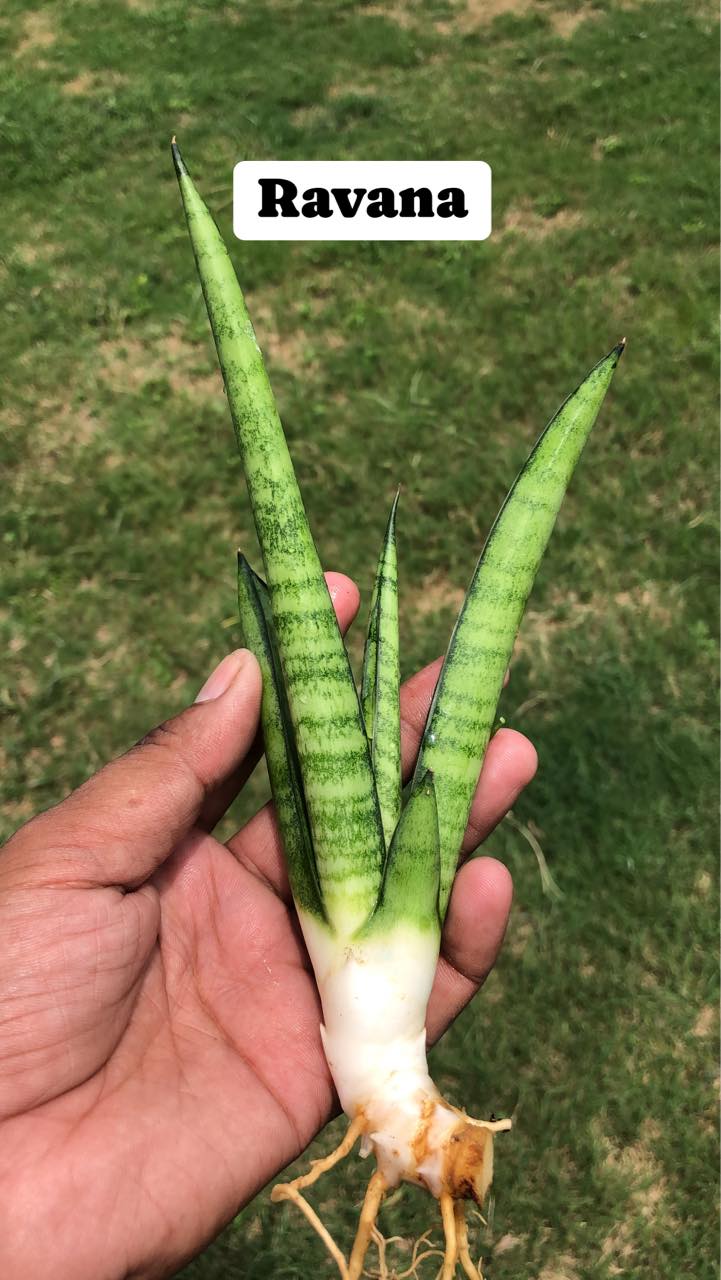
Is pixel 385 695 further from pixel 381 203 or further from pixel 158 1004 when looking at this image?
pixel 381 203

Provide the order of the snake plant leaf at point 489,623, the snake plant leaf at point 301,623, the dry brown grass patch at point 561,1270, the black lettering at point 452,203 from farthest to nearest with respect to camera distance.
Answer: the black lettering at point 452,203 < the dry brown grass patch at point 561,1270 < the snake plant leaf at point 489,623 < the snake plant leaf at point 301,623

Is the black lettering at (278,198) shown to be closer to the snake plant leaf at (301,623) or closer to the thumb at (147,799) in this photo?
the snake plant leaf at (301,623)

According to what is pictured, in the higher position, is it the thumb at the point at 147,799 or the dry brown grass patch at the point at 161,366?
the thumb at the point at 147,799

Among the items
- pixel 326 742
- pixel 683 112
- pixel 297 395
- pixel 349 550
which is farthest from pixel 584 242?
pixel 326 742

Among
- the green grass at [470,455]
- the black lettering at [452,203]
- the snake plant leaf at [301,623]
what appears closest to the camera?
the snake plant leaf at [301,623]

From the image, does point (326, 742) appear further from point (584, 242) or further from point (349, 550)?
point (584, 242)

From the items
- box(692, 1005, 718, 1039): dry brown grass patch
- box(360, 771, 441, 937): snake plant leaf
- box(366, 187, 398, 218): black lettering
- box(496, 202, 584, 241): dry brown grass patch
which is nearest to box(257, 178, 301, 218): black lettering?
box(366, 187, 398, 218): black lettering

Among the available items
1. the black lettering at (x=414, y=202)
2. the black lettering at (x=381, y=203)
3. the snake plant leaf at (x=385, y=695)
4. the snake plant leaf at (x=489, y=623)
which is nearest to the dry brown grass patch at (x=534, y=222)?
the black lettering at (x=414, y=202)
